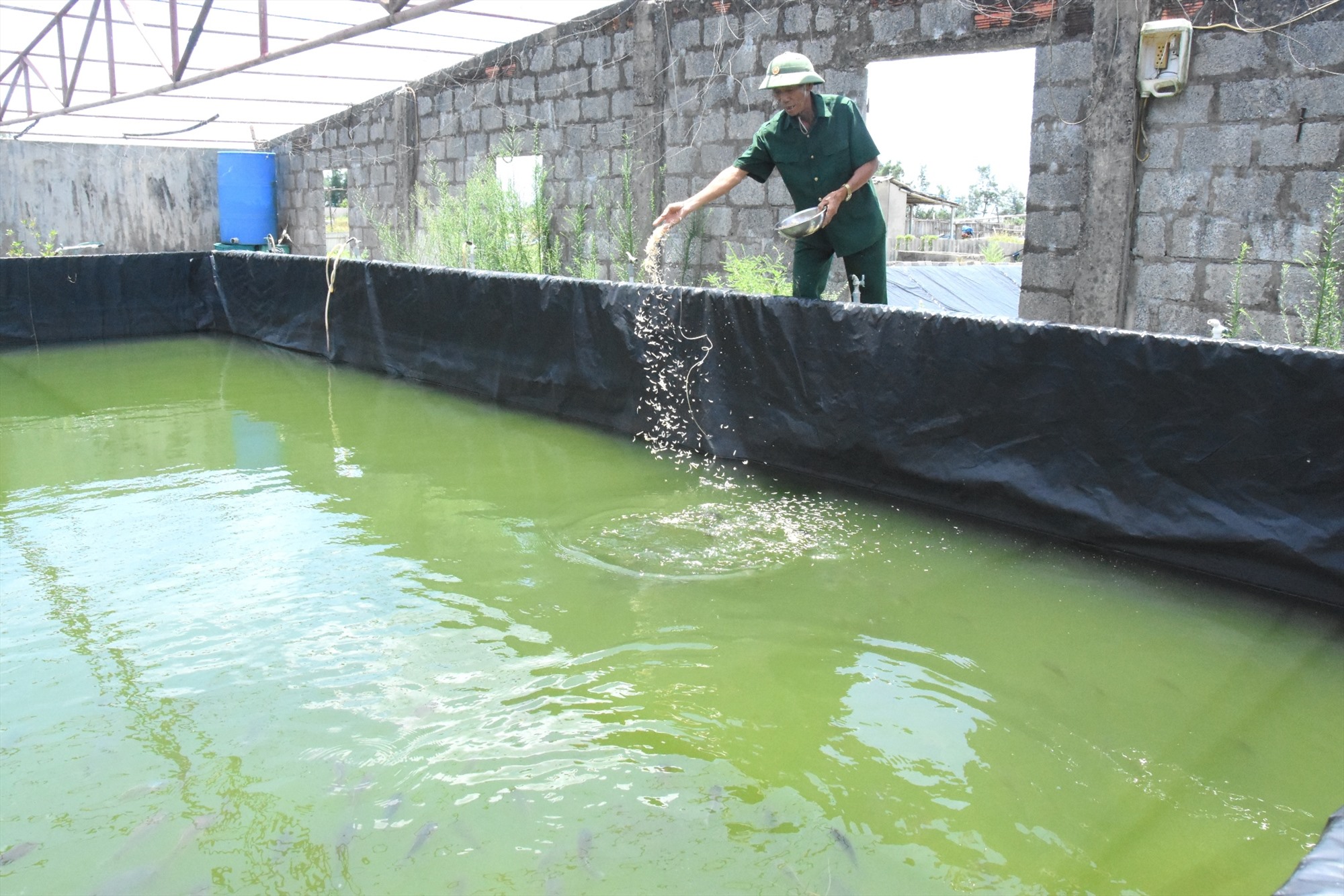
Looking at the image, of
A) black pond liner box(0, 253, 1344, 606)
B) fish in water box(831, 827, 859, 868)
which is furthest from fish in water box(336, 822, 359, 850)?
black pond liner box(0, 253, 1344, 606)

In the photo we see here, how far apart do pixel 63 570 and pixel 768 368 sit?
2.93 m

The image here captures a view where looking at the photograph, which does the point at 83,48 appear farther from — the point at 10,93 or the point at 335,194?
the point at 335,194

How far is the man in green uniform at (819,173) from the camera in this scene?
4.75 m

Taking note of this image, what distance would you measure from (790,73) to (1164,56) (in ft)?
7.91

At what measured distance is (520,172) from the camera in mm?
10789

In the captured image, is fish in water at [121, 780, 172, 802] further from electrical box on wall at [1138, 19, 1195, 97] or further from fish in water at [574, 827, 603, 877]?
electrical box on wall at [1138, 19, 1195, 97]

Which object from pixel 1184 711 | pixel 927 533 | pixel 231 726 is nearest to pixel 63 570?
pixel 231 726

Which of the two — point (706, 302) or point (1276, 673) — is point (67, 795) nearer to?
point (1276, 673)

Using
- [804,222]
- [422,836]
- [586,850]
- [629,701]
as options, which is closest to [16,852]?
[422,836]

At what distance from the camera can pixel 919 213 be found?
1641 inches

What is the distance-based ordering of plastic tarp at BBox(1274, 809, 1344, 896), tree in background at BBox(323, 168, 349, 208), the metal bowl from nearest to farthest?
plastic tarp at BBox(1274, 809, 1344, 896), the metal bowl, tree in background at BBox(323, 168, 349, 208)

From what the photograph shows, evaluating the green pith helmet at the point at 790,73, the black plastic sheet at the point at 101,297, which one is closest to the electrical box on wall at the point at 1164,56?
the green pith helmet at the point at 790,73

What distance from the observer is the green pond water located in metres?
2.07

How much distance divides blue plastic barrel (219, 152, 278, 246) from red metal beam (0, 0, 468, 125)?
257 cm
